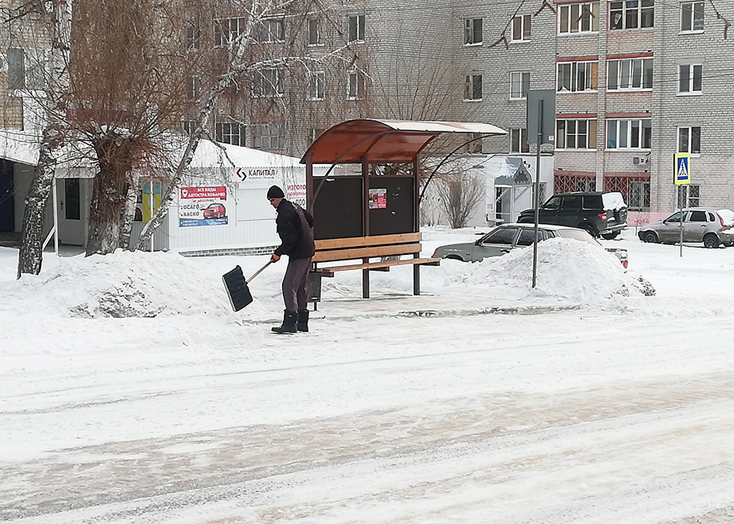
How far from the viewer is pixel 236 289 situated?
12.5 metres

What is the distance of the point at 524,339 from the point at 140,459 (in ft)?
21.3

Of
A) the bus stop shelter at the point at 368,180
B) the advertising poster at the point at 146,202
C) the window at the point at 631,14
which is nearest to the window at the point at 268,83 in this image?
the bus stop shelter at the point at 368,180

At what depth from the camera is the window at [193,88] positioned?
16.6 metres

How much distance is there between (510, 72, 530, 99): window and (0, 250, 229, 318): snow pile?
4314 centimetres

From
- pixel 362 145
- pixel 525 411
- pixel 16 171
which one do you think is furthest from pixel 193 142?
pixel 16 171

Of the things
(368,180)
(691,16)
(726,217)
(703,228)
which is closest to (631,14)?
(691,16)

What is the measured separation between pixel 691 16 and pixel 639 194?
8.74 meters

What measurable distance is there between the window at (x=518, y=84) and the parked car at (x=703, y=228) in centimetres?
1628

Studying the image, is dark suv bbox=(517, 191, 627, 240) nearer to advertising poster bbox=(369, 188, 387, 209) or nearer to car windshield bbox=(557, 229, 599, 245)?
car windshield bbox=(557, 229, 599, 245)

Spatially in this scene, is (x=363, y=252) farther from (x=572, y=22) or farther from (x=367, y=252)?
(x=572, y=22)

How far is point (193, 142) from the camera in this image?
57.4 ft

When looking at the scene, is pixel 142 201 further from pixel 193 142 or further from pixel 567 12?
pixel 567 12

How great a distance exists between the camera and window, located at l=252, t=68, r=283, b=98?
1808 centimetres

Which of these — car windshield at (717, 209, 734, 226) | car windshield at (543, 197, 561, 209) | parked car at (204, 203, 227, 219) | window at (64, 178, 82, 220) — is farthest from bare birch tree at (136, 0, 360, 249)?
car windshield at (543, 197, 561, 209)
